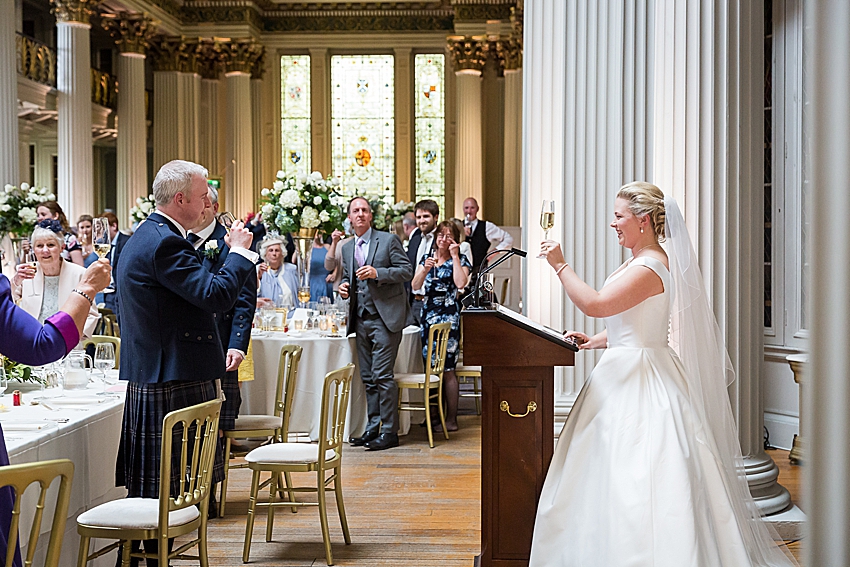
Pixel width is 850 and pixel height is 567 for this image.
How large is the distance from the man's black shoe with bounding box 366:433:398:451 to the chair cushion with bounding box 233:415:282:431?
69.9 inches

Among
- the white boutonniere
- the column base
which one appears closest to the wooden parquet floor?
the column base

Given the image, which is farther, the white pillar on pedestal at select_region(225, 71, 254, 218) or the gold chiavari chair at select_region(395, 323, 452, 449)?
the white pillar on pedestal at select_region(225, 71, 254, 218)

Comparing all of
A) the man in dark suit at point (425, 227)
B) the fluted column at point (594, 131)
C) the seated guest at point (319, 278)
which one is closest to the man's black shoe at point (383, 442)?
the man in dark suit at point (425, 227)

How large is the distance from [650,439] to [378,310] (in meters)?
3.65

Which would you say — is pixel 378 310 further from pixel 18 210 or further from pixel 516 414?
pixel 18 210

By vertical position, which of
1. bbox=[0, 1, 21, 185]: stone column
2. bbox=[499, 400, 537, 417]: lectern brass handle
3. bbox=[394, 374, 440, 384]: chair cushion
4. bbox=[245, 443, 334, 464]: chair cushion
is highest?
bbox=[0, 1, 21, 185]: stone column

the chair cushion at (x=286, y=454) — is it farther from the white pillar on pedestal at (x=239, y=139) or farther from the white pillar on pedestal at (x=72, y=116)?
the white pillar on pedestal at (x=239, y=139)

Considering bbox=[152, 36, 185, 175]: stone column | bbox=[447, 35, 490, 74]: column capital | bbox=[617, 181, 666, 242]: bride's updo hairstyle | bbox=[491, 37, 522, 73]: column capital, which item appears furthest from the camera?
bbox=[152, 36, 185, 175]: stone column

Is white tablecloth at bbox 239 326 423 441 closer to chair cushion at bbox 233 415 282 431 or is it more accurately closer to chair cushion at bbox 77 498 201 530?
chair cushion at bbox 233 415 282 431

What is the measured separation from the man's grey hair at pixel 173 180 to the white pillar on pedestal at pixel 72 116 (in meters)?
10.8

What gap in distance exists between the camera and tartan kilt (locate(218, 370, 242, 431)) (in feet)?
16.1

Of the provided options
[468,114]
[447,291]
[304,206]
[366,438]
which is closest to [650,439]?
[366,438]

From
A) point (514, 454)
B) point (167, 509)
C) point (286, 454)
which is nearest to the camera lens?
point (167, 509)

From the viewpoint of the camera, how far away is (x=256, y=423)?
502cm
